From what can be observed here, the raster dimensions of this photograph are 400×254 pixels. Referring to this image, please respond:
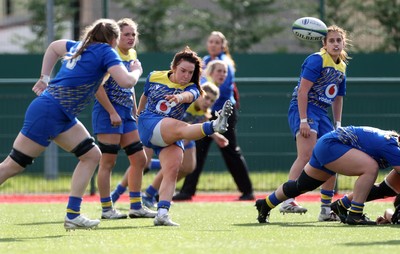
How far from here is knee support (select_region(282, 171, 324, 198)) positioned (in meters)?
9.03

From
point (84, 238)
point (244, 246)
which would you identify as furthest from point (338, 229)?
point (84, 238)

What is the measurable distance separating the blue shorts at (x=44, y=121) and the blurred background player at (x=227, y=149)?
4838 millimetres

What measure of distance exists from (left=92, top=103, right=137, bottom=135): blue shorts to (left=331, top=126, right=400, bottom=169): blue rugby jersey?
2.19 m

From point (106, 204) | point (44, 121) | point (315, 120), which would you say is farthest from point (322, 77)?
point (44, 121)

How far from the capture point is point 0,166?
8.30 m

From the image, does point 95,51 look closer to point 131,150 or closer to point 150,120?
point 150,120

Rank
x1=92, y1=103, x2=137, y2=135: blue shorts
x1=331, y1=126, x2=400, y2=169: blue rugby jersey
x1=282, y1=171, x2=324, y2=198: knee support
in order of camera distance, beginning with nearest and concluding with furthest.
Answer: x1=331, y1=126, x2=400, y2=169: blue rugby jersey, x1=282, y1=171, x2=324, y2=198: knee support, x1=92, y1=103, x2=137, y2=135: blue shorts

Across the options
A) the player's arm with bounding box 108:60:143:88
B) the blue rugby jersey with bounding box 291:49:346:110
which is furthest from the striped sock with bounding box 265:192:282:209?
the player's arm with bounding box 108:60:143:88

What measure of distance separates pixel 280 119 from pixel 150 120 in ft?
16.4

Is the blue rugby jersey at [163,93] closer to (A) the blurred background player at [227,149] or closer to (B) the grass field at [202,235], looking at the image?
(B) the grass field at [202,235]

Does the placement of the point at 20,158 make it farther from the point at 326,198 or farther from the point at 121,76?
the point at 326,198

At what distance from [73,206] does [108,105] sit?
4.58 ft

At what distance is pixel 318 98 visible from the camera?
9.96m

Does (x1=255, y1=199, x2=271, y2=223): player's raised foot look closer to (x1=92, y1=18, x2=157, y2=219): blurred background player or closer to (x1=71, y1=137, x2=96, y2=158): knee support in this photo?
(x1=92, y1=18, x2=157, y2=219): blurred background player
